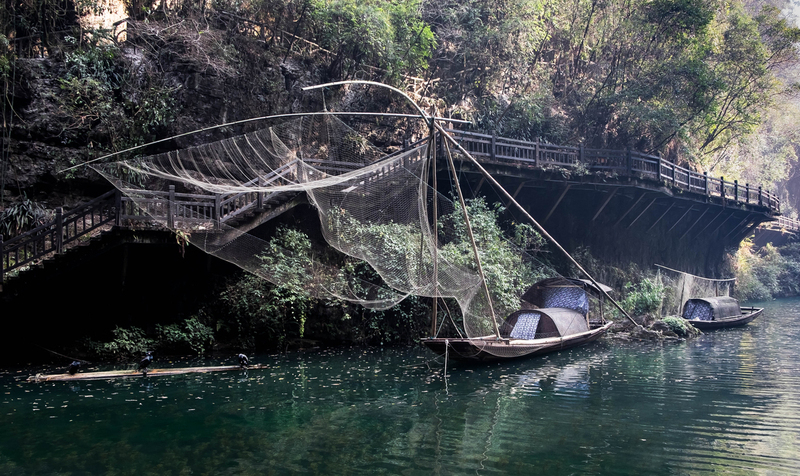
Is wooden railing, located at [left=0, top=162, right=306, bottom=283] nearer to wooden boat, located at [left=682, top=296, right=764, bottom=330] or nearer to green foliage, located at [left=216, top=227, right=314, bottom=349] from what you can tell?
green foliage, located at [left=216, top=227, right=314, bottom=349]

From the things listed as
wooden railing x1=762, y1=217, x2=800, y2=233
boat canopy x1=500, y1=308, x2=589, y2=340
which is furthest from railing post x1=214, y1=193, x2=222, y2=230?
wooden railing x1=762, y1=217, x2=800, y2=233

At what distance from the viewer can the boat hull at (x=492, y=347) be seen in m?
11.0

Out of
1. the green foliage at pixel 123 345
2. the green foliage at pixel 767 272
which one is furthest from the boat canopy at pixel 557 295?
the green foliage at pixel 767 272

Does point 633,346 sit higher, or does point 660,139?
point 660,139

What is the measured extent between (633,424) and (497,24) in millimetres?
16410

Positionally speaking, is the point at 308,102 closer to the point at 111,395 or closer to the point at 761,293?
the point at 111,395

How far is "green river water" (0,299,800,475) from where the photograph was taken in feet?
20.2

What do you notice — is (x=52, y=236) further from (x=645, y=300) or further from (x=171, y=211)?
(x=645, y=300)

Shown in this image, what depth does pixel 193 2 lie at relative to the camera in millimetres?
16812

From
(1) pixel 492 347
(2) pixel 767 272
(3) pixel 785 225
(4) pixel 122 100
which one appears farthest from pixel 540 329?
(3) pixel 785 225

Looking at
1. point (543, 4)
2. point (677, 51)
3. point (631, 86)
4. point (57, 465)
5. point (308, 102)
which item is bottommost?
point (57, 465)

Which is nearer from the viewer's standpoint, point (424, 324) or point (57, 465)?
point (57, 465)

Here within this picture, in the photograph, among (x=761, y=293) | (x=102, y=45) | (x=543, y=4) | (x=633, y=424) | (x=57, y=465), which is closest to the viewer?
(x=57, y=465)

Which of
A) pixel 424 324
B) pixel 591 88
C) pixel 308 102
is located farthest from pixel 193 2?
pixel 591 88
